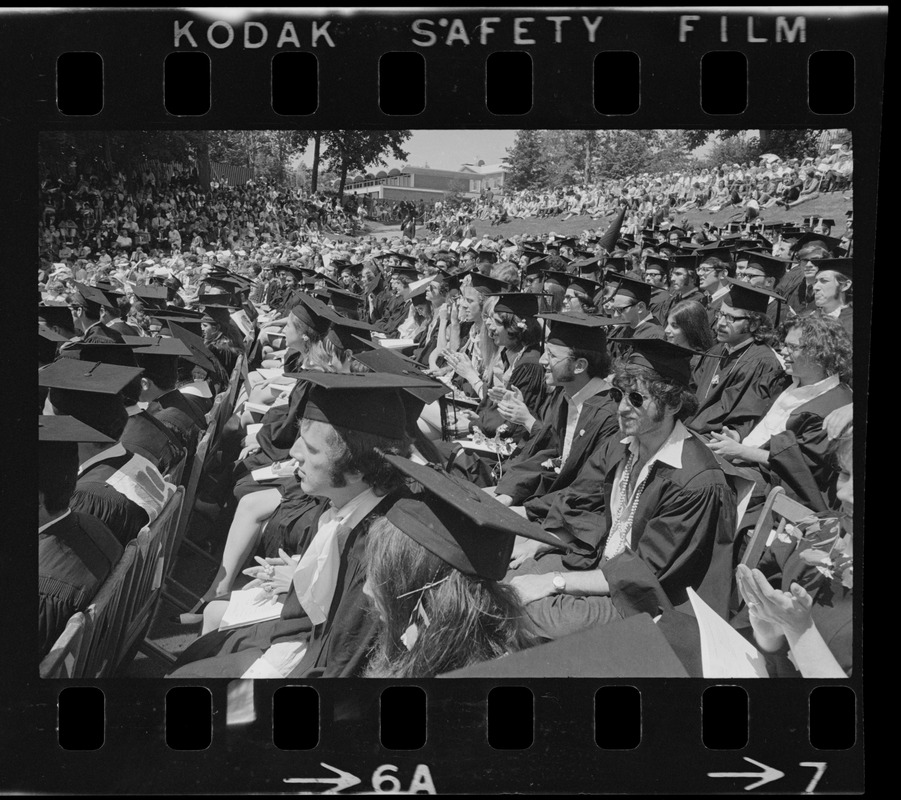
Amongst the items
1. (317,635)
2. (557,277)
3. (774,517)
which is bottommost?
(317,635)

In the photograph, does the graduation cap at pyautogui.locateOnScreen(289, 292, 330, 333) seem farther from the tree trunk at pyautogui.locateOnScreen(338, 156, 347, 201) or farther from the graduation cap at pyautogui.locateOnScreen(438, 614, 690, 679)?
the graduation cap at pyautogui.locateOnScreen(438, 614, 690, 679)

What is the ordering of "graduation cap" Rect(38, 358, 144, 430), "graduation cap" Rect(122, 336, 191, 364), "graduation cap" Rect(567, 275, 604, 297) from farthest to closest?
"graduation cap" Rect(567, 275, 604, 297)
"graduation cap" Rect(122, 336, 191, 364)
"graduation cap" Rect(38, 358, 144, 430)

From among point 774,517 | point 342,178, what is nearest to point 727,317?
point 774,517

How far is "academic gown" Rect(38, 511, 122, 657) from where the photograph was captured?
4.18 meters

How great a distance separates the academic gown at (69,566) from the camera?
4.18 meters

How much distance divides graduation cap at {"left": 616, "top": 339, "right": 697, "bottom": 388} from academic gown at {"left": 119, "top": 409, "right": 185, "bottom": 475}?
8.47 feet

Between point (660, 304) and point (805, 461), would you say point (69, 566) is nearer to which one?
point (660, 304)

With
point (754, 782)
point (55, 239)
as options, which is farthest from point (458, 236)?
point (754, 782)

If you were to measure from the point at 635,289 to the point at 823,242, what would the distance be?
3.97 feet

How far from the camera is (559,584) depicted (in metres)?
4.35

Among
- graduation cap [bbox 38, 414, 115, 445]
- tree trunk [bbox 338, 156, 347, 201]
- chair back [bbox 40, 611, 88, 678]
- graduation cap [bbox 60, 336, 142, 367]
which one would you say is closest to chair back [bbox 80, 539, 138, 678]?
chair back [bbox 40, 611, 88, 678]

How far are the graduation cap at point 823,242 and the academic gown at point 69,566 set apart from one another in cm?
382

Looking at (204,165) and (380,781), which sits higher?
(204,165)

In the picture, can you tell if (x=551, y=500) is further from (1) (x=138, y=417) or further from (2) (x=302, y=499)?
(1) (x=138, y=417)
